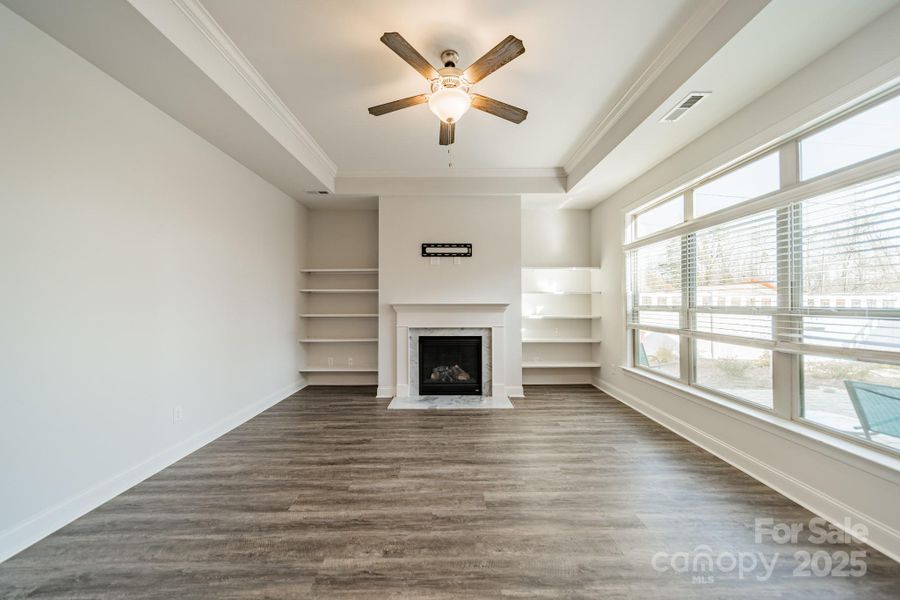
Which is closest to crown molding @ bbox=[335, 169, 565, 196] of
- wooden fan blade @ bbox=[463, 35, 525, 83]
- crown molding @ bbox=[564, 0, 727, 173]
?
crown molding @ bbox=[564, 0, 727, 173]

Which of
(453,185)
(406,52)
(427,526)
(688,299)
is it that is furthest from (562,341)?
(406,52)

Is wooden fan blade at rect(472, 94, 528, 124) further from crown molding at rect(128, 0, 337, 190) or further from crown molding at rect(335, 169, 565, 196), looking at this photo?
crown molding at rect(335, 169, 565, 196)

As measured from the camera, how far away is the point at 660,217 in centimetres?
384

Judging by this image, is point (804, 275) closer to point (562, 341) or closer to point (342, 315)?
point (562, 341)

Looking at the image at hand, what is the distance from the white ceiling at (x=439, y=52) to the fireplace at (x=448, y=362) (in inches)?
98.6

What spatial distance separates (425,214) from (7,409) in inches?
154

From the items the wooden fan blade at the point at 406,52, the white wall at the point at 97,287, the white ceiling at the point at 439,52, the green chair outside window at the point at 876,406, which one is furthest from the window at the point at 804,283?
the white wall at the point at 97,287

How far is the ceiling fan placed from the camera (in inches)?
80.1

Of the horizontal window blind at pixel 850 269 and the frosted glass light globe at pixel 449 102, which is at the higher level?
the frosted glass light globe at pixel 449 102

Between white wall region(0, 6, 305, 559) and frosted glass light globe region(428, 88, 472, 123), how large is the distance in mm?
2080

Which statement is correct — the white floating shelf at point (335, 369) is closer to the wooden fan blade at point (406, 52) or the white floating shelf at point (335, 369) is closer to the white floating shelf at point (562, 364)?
the white floating shelf at point (562, 364)

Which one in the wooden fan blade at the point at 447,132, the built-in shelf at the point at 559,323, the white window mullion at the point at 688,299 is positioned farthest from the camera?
the built-in shelf at the point at 559,323

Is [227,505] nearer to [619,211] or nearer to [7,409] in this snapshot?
[7,409]

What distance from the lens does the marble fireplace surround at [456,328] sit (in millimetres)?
4652
